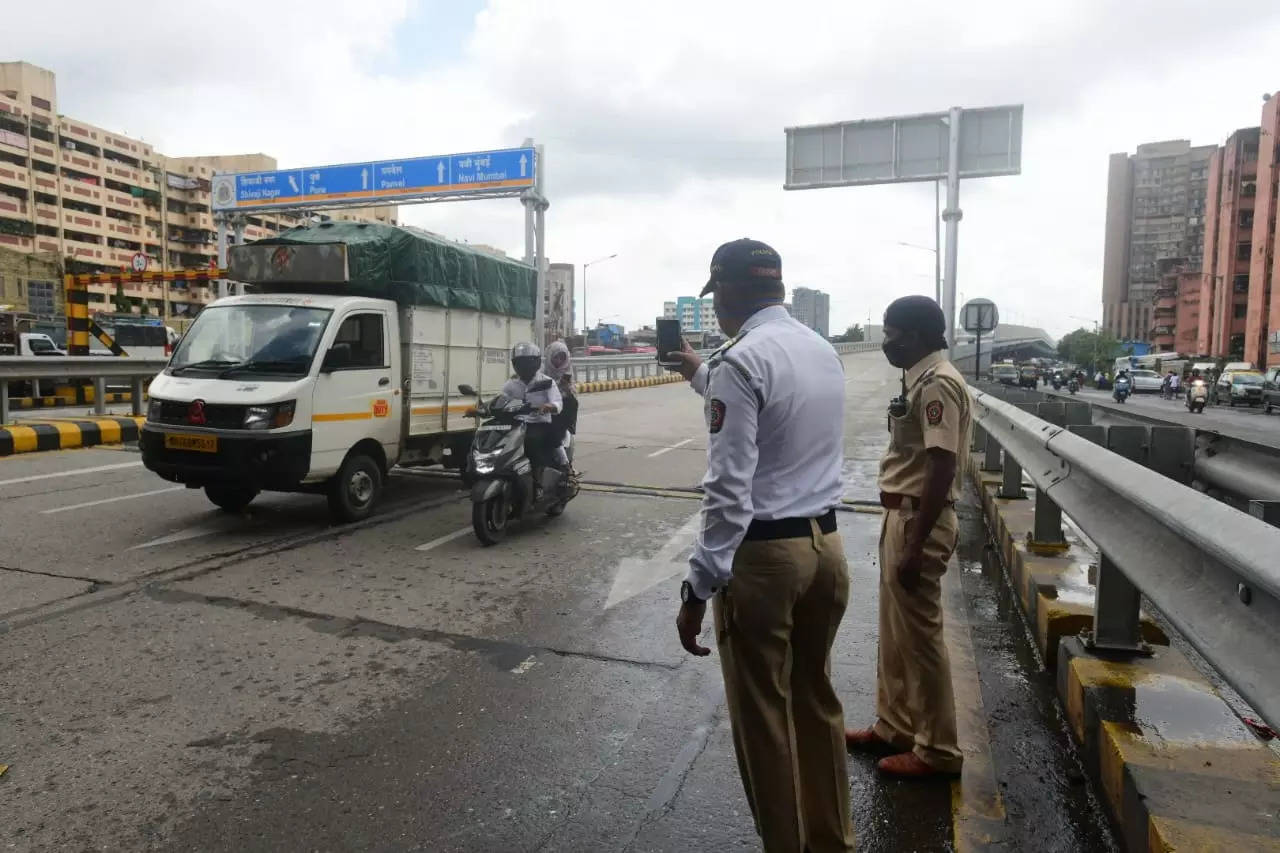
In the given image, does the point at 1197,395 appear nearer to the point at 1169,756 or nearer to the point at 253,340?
the point at 253,340

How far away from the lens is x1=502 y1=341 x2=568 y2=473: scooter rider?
A: 7.73 metres

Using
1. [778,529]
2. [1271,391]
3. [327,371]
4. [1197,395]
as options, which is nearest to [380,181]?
[327,371]

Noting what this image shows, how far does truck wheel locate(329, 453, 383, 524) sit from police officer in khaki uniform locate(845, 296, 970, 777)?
17.7ft

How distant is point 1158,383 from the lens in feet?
158

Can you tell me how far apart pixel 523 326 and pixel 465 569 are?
5553 millimetres

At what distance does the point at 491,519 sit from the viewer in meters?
7.03

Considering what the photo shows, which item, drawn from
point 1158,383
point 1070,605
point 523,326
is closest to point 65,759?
point 1070,605

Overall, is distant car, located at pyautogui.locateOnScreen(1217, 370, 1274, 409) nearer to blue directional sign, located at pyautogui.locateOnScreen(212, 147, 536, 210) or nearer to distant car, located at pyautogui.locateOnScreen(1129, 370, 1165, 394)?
distant car, located at pyautogui.locateOnScreen(1129, 370, 1165, 394)

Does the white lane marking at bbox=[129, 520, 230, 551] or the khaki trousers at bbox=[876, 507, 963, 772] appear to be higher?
the khaki trousers at bbox=[876, 507, 963, 772]

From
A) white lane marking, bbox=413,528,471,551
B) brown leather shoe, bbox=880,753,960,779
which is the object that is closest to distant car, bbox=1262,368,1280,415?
white lane marking, bbox=413,528,471,551

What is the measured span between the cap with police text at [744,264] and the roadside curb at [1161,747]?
1.79 metres

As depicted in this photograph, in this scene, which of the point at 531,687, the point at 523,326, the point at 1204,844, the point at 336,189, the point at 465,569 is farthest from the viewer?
the point at 336,189

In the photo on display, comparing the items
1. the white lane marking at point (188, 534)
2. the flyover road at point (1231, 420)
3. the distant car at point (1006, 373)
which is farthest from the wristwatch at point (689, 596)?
the distant car at point (1006, 373)

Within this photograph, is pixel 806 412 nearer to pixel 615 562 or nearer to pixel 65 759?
pixel 65 759
